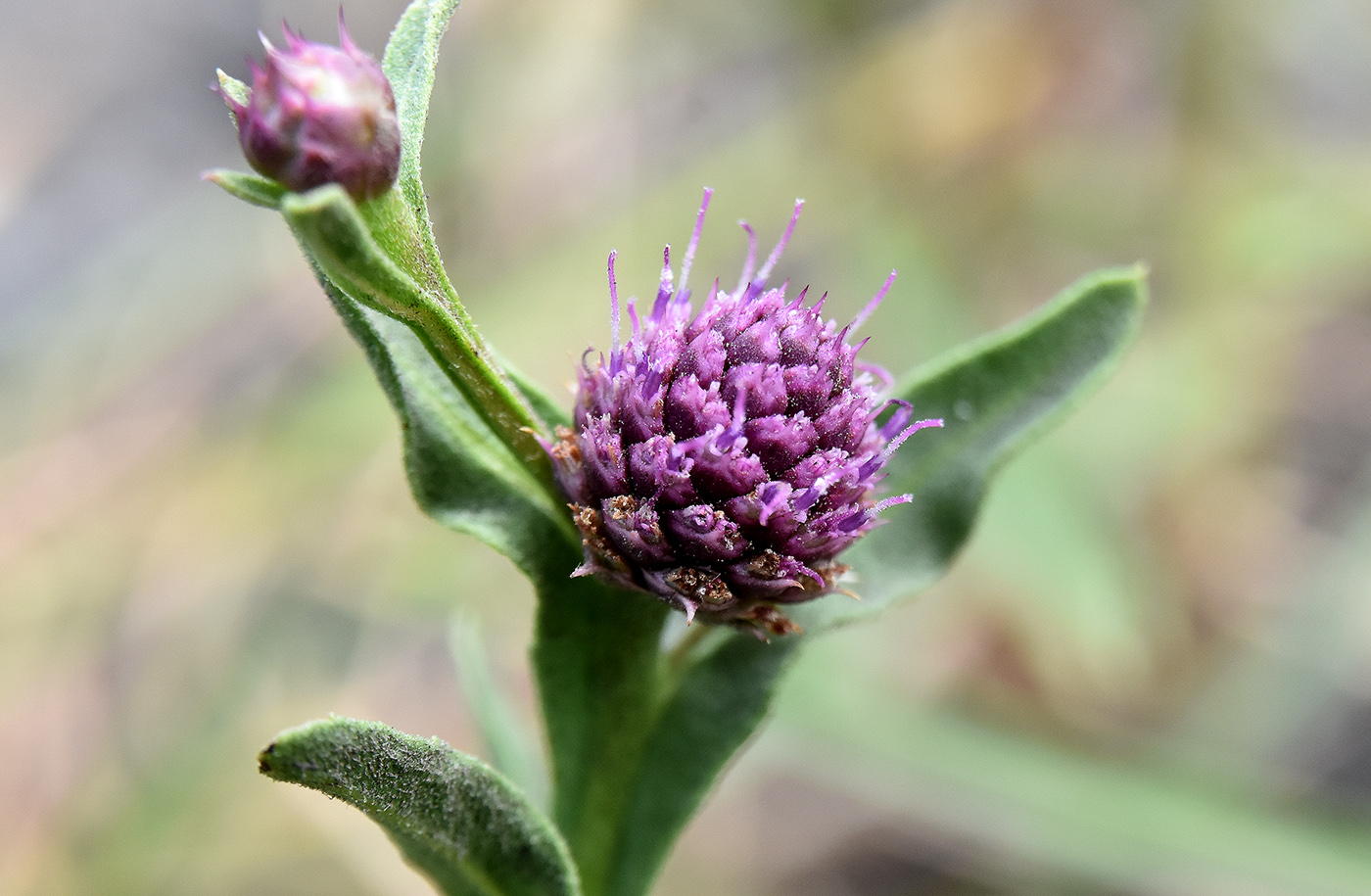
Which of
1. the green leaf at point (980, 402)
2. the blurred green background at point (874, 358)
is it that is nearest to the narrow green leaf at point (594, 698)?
the green leaf at point (980, 402)

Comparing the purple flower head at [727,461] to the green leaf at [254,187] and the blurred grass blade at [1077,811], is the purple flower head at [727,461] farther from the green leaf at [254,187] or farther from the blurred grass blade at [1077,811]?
the blurred grass blade at [1077,811]

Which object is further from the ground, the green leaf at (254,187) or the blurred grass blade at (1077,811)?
the blurred grass blade at (1077,811)

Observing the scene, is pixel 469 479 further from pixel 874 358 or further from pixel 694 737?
pixel 874 358

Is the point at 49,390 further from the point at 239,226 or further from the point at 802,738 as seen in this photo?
the point at 802,738

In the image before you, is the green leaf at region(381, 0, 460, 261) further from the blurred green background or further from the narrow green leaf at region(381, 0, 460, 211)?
the blurred green background

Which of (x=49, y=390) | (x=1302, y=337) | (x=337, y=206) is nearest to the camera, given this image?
(x=337, y=206)

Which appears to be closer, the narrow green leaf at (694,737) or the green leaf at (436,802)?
the green leaf at (436,802)

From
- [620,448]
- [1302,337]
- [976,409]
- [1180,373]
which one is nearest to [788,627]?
[620,448]
